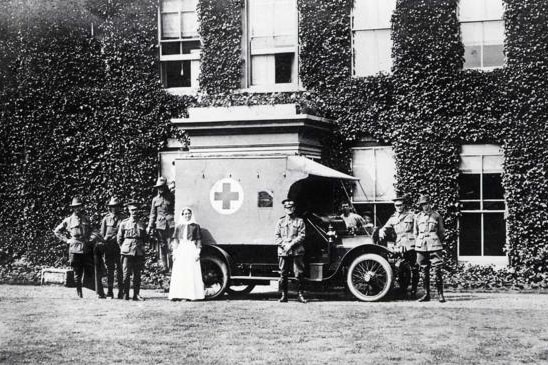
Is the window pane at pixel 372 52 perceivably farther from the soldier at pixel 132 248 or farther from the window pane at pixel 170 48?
the soldier at pixel 132 248

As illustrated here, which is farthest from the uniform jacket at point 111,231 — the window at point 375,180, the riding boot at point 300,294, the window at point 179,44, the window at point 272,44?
the window at point 375,180

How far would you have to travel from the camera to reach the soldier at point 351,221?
15.9 m

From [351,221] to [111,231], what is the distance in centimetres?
459

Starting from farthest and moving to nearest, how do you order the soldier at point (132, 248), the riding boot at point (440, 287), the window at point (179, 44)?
the window at point (179, 44)
the soldier at point (132, 248)
the riding boot at point (440, 287)

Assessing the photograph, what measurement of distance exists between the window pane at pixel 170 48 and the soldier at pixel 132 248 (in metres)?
6.01

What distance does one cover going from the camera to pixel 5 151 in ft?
68.8

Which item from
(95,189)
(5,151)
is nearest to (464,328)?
(95,189)

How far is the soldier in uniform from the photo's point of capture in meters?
14.8

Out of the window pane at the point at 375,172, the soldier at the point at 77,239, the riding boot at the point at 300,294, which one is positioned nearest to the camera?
the riding boot at the point at 300,294

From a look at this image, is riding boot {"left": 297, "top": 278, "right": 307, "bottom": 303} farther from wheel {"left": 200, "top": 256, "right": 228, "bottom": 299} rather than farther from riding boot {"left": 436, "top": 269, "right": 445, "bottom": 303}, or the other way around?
riding boot {"left": 436, "top": 269, "right": 445, "bottom": 303}

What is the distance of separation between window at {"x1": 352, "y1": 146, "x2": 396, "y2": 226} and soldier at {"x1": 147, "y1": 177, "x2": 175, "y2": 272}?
13.7ft

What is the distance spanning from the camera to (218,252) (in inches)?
611

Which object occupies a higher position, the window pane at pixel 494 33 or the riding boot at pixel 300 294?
the window pane at pixel 494 33

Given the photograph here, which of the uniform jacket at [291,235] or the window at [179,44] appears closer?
the uniform jacket at [291,235]
